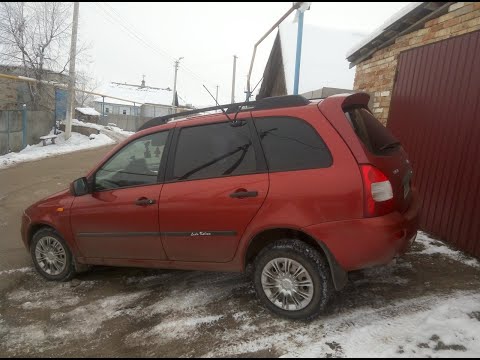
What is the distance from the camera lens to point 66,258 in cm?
422

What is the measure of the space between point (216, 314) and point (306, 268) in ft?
3.22

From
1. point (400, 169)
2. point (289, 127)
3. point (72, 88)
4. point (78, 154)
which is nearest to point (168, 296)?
point (289, 127)

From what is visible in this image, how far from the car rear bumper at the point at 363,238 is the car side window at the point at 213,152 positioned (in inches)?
32.2

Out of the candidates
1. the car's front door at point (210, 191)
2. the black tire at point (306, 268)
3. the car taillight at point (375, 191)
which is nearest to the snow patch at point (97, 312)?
the car's front door at point (210, 191)

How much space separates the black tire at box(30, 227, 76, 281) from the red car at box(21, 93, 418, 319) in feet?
1.66

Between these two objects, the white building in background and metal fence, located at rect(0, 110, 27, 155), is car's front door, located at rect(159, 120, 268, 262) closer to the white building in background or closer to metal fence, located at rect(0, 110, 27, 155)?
metal fence, located at rect(0, 110, 27, 155)

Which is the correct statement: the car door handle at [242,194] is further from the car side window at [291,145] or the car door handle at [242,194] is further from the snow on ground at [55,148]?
the snow on ground at [55,148]

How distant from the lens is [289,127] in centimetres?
304

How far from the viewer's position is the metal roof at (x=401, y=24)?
4.95m

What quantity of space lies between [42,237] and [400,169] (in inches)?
157

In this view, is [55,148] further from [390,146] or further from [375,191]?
[375,191]

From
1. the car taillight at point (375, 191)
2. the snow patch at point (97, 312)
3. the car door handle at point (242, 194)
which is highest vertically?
the car taillight at point (375, 191)

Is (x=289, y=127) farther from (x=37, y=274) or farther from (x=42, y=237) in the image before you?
(x=37, y=274)

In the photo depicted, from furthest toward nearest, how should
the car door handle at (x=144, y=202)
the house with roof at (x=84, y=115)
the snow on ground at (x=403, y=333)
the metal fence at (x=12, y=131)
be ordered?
the house with roof at (x=84, y=115)
the metal fence at (x=12, y=131)
the car door handle at (x=144, y=202)
the snow on ground at (x=403, y=333)
